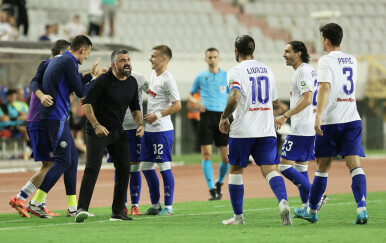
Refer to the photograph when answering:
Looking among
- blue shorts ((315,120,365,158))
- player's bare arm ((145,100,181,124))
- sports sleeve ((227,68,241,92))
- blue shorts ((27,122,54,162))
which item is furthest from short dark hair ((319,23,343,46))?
blue shorts ((27,122,54,162))

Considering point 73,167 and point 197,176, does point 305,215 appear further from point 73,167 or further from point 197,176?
point 197,176

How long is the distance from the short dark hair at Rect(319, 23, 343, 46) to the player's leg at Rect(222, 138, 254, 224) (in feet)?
5.21

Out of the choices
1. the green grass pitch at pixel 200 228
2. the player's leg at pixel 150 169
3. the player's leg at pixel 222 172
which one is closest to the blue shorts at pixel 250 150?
the green grass pitch at pixel 200 228

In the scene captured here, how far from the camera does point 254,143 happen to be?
9820 mm

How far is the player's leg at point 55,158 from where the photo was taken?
11.1 metres

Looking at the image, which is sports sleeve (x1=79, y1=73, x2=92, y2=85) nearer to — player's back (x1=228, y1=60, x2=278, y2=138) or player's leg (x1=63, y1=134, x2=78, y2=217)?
player's leg (x1=63, y1=134, x2=78, y2=217)

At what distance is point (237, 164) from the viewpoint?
385 inches

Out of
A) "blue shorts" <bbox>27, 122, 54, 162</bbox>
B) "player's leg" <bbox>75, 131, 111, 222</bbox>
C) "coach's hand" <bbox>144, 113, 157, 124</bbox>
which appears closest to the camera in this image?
"player's leg" <bbox>75, 131, 111, 222</bbox>

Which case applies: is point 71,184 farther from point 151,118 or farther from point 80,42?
point 80,42

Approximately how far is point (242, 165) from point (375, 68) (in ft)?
83.7

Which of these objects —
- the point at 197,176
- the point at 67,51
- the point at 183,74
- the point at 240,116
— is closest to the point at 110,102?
the point at 67,51

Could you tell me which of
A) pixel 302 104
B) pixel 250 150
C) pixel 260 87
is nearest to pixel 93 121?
pixel 250 150

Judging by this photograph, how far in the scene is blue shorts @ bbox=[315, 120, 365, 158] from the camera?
10.0 meters

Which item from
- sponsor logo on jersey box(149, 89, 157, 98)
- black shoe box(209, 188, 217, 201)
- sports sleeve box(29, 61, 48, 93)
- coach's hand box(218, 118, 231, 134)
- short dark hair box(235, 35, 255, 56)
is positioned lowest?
black shoe box(209, 188, 217, 201)
